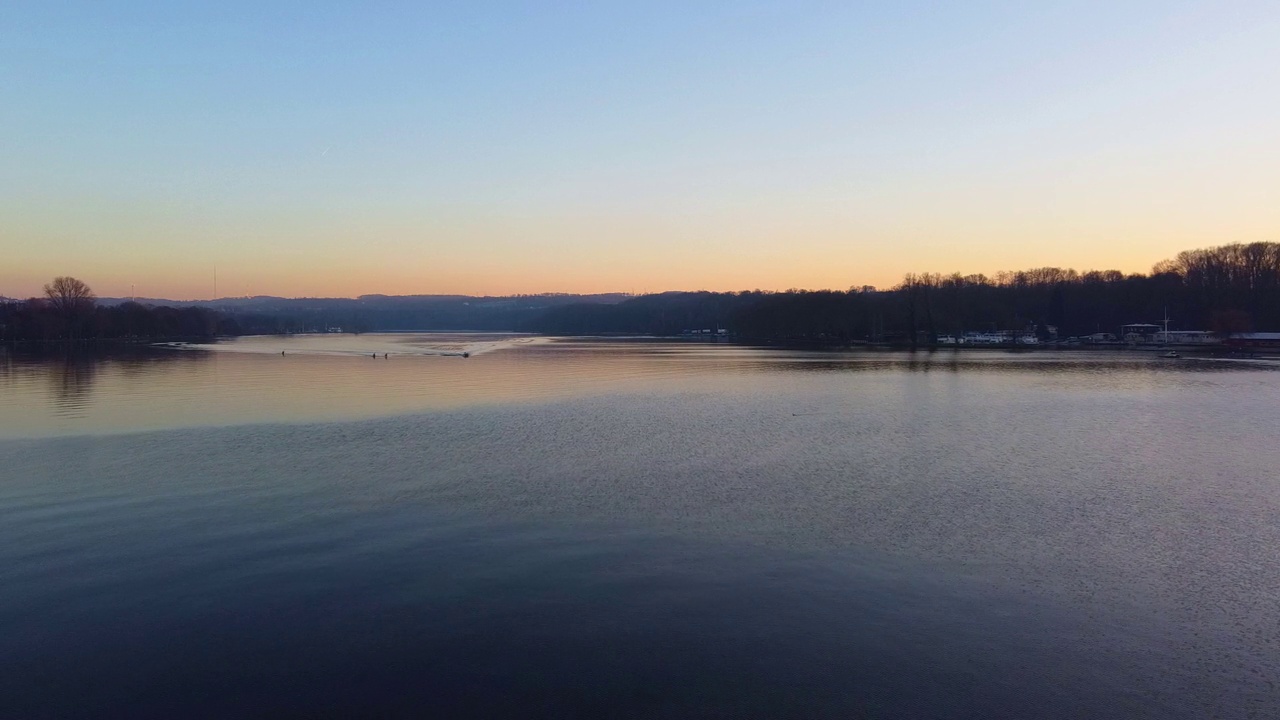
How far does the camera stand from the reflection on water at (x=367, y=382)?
26.3 meters

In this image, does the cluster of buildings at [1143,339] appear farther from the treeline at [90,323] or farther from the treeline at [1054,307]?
the treeline at [90,323]

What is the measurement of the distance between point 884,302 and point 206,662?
4677 inches

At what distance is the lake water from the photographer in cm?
717

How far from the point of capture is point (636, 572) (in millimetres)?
10141

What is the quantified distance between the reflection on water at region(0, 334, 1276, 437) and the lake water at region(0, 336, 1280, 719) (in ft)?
11.6

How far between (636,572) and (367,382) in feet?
108

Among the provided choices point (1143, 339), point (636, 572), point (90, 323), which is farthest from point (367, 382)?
point (1143, 339)

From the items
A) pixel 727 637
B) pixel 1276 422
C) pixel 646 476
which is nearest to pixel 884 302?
pixel 1276 422

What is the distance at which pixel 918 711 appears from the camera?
6.78 meters

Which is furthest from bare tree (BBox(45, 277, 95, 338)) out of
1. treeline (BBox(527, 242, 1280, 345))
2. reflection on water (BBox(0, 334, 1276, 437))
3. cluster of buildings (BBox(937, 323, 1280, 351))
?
cluster of buildings (BBox(937, 323, 1280, 351))

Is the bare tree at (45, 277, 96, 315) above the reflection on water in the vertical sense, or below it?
above

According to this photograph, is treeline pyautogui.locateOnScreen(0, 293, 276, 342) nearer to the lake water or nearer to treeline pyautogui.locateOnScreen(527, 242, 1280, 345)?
treeline pyautogui.locateOnScreen(527, 242, 1280, 345)

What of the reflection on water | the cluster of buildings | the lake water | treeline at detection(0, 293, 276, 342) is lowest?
the lake water

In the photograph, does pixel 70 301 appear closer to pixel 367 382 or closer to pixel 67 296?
pixel 67 296
